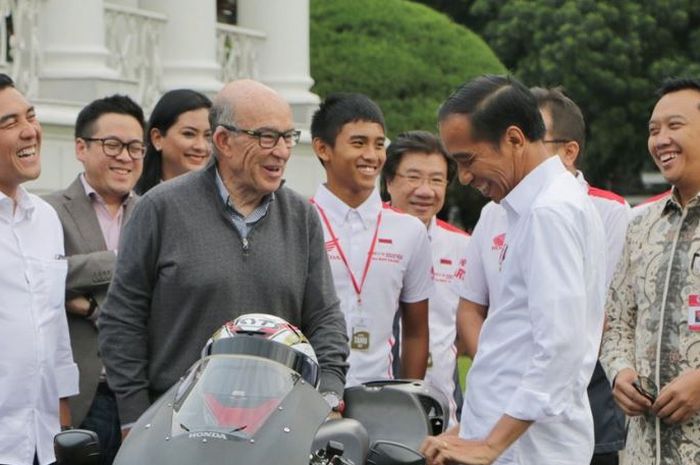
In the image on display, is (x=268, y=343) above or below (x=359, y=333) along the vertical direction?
above

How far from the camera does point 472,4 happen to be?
152ft

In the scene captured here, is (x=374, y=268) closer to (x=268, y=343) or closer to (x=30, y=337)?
(x=30, y=337)

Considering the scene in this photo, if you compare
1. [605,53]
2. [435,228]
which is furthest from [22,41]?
[605,53]

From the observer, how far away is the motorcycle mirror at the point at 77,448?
5.36m

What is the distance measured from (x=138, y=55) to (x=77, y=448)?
12.5 m

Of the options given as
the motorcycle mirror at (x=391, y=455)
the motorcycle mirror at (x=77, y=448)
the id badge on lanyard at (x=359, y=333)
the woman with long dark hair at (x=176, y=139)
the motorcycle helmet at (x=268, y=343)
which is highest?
the woman with long dark hair at (x=176, y=139)

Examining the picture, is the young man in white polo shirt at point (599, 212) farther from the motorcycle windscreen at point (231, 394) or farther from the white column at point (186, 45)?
the white column at point (186, 45)

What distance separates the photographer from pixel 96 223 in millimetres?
8047

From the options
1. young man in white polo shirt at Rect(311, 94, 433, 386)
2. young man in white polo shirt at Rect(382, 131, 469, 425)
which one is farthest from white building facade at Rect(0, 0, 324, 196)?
young man in white polo shirt at Rect(311, 94, 433, 386)

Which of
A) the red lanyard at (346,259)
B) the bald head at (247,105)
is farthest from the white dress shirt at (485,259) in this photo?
the red lanyard at (346,259)

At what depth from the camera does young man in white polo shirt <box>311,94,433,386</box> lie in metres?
8.16

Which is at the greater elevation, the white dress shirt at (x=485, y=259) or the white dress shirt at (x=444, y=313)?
the white dress shirt at (x=485, y=259)

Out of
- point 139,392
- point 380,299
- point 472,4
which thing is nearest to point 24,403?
point 139,392

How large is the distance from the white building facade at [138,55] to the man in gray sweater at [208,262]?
7.97m
